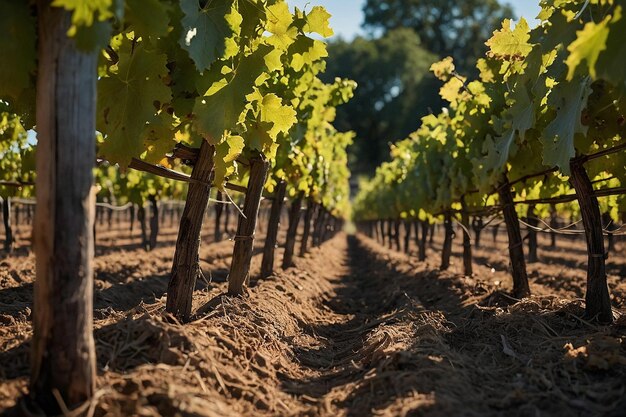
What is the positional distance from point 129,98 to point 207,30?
24.9 inches

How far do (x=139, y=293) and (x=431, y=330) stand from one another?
4303mm

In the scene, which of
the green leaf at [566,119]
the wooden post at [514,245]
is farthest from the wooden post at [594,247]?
the wooden post at [514,245]

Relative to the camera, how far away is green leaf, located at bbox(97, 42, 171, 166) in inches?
135

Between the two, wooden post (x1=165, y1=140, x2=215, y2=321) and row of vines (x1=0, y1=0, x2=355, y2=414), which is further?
wooden post (x1=165, y1=140, x2=215, y2=321)

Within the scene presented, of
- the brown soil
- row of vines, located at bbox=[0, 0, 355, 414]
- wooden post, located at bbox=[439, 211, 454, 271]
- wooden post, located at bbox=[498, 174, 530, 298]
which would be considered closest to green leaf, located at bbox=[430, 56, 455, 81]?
wooden post, located at bbox=[498, 174, 530, 298]

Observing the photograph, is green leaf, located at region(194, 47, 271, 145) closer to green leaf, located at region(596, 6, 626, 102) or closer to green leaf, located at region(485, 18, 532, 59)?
green leaf, located at region(596, 6, 626, 102)

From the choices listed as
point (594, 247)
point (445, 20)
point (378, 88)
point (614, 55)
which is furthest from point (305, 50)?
point (445, 20)

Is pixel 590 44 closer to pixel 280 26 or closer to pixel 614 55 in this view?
pixel 614 55

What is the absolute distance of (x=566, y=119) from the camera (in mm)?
3859

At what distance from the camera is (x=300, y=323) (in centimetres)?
593

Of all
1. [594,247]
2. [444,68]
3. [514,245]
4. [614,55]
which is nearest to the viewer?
[614,55]

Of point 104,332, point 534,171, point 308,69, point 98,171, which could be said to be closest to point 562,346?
point 534,171

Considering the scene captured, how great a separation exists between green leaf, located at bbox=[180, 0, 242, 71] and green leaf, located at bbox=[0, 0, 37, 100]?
2.43ft

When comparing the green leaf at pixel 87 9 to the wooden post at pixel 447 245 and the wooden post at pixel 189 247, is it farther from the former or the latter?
the wooden post at pixel 447 245
